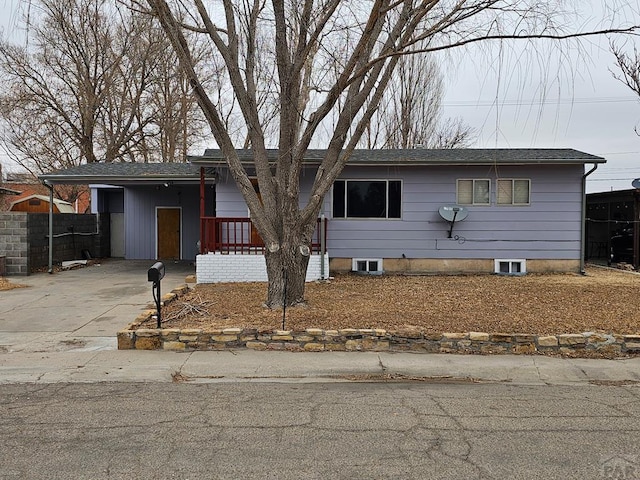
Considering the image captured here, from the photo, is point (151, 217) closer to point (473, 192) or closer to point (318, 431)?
point (473, 192)

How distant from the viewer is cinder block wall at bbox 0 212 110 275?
1391 cm

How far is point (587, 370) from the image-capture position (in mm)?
5863

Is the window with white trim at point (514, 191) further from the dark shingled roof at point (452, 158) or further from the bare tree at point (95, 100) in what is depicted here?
the bare tree at point (95, 100)

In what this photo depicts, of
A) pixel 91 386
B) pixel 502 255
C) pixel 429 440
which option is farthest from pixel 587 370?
pixel 502 255

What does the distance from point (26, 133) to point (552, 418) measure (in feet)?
90.8

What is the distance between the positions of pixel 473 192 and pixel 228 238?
645cm

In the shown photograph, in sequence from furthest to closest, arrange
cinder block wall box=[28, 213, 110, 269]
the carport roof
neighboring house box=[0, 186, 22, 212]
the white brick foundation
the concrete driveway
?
1. neighboring house box=[0, 186, 22, 212]
2. cinder block wall box=[28, 213, 110, 269]
3. the carport roof
4. the white brick foundation
5. the concrete driveway

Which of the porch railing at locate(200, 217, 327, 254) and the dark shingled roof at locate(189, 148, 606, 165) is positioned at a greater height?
the dark shingled roof at locate(189, 148, 606, 165)

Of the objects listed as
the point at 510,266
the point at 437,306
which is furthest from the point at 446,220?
the point at 437,306

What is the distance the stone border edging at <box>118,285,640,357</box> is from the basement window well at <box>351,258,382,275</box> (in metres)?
6.55

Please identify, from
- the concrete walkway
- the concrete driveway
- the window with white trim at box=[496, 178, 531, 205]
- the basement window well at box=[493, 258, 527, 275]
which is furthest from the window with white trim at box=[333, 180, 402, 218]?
the concrete walkway

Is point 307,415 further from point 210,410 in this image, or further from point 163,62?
point 163,62

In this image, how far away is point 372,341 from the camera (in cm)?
659

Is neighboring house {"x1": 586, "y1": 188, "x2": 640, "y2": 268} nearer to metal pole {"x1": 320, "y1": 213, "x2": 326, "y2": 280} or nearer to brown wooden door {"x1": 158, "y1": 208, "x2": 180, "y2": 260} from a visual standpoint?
metal pole {"x1": 320, "y1": 213, "x2": 326, "y2": 280}
